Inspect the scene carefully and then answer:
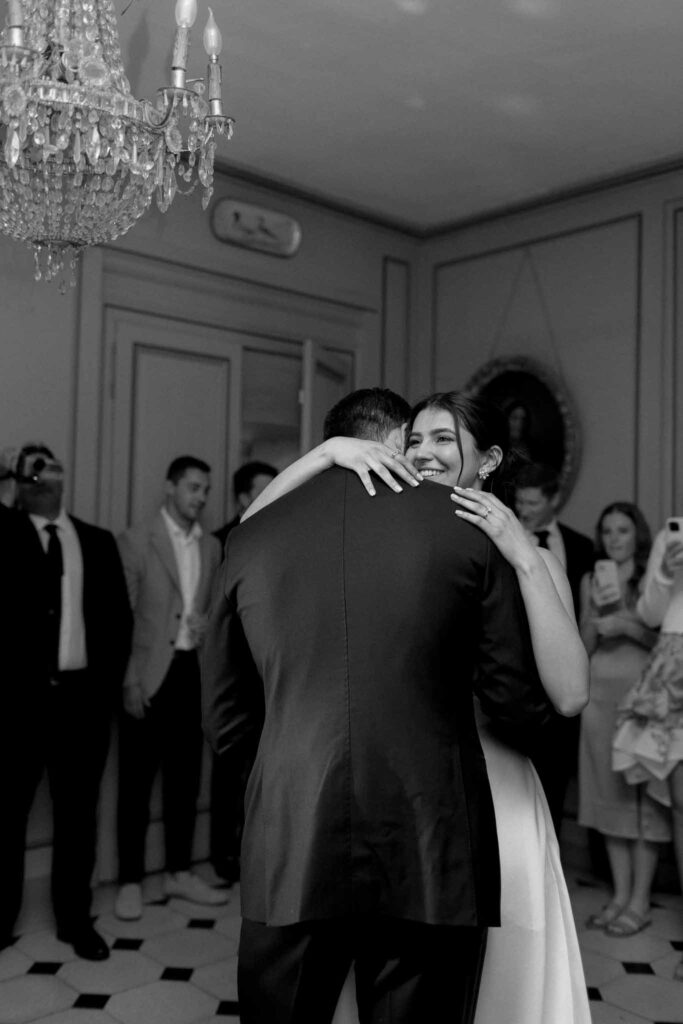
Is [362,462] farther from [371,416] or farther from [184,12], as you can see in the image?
[184,12]

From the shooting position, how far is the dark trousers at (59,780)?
3.62 m

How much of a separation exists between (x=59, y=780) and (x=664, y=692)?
2.33 meters

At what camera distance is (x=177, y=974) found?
11.3 feet

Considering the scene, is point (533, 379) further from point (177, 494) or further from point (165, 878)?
point (165, 878)

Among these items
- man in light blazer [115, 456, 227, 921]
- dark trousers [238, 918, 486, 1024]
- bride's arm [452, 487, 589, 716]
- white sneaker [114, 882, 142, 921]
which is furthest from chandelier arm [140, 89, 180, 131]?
white sneaker [114, 882, 142, 921]

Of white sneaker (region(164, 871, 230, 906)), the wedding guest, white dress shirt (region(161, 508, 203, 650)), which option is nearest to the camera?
white sneaker (region(164, 871, 230, 906))

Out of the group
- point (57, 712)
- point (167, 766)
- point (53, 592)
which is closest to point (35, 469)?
point (53, 592)

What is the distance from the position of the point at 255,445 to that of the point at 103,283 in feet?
3.75

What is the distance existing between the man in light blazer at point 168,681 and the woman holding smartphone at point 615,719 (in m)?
1.64

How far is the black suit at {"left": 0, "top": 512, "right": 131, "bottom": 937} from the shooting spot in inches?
142

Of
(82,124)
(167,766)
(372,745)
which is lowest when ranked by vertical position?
(167,766)

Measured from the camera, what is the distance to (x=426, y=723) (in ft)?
5.08

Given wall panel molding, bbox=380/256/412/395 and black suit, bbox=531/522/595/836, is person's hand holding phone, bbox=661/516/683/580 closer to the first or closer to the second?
black suit, bbox=531/522/595/836

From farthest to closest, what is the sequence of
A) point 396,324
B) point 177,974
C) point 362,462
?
point 396,324, point 177,974, point 362,462
